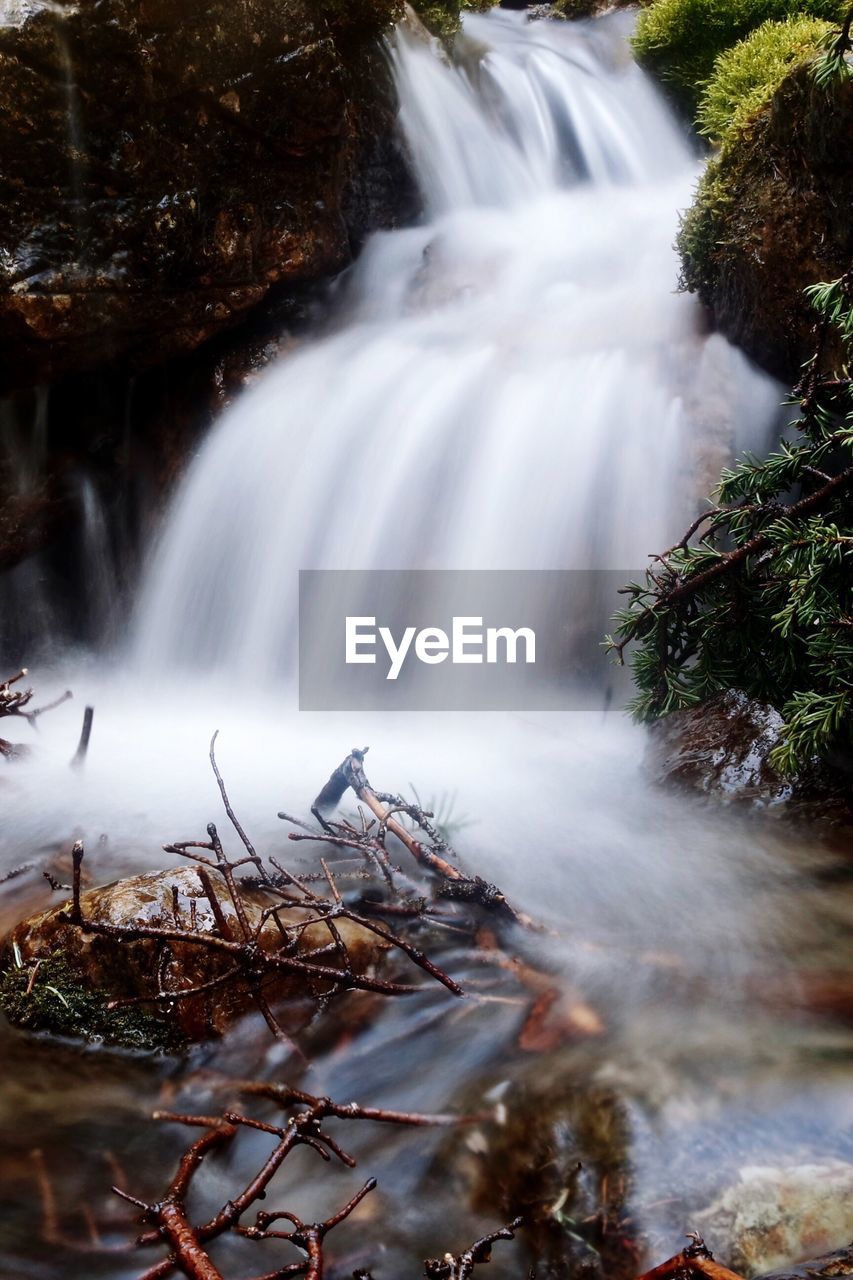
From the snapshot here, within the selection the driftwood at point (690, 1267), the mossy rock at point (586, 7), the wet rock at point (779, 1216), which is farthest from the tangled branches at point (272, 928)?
the mossy rock at point (586, 7)

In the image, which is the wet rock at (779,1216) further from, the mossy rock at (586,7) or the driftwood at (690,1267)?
the mossy rock at (586,7)

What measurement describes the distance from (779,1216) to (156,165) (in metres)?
5.95

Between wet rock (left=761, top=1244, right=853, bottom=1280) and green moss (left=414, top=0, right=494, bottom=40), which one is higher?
green moss (left=414, top=0, right=494, bottom=40)

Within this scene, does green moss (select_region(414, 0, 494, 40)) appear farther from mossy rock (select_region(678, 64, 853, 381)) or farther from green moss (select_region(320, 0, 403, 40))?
mossy rock (select_region(678, 64, 853, 381))

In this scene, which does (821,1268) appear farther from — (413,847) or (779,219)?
(779,219)

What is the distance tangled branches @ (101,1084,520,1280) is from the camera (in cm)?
124

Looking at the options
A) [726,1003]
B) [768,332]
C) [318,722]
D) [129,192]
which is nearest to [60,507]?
[129,192]

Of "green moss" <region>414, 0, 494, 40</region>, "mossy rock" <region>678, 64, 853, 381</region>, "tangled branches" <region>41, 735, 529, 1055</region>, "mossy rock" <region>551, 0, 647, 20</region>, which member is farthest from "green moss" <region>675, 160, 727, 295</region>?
"mossy rock" <region>551, 0, 647, 20</region>

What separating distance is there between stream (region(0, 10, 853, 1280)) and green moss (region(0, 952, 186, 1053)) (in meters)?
0.05

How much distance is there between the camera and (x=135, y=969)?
78.7 inches

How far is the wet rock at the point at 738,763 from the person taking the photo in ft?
9.70

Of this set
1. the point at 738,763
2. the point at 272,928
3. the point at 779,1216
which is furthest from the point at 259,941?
the point at 738,763

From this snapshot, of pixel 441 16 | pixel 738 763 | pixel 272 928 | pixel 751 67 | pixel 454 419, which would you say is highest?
pixel 441 16

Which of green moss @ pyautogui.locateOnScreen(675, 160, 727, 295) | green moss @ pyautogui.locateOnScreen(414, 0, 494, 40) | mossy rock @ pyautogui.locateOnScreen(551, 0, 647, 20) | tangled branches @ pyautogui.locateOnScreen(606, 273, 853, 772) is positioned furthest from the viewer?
mossy rock @ pyautogui.locateOnScreen(551, 0, 647, 20)
